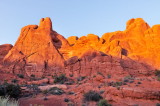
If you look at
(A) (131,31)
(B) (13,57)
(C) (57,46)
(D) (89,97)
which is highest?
(A) (131,31)

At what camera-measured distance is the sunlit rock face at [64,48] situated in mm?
39688

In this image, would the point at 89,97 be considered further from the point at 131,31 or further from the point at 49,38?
the point at 131,31

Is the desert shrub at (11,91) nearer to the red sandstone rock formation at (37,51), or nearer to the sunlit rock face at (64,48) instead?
the sunlit rock face at (64,48)

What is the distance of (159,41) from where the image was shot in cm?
4500

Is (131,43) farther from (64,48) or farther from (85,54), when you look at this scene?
(64,48)

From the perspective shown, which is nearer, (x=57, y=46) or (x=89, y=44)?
(x=57, y=46)

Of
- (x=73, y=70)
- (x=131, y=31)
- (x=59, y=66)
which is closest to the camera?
(x=73, y=70)

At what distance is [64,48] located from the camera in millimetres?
46375

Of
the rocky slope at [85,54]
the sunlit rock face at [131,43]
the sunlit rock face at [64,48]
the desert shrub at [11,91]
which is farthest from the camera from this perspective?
the sunlit rock face at [131,43]

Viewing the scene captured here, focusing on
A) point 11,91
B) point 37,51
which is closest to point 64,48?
point 37,51

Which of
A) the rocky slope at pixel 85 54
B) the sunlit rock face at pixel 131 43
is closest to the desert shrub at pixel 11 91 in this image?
the rocky slope at pixel 85 54

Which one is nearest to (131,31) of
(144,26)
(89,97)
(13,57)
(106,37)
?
(144,26)

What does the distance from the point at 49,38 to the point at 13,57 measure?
962 cm

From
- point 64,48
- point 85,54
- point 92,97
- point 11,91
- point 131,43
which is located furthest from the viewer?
point 131,43
